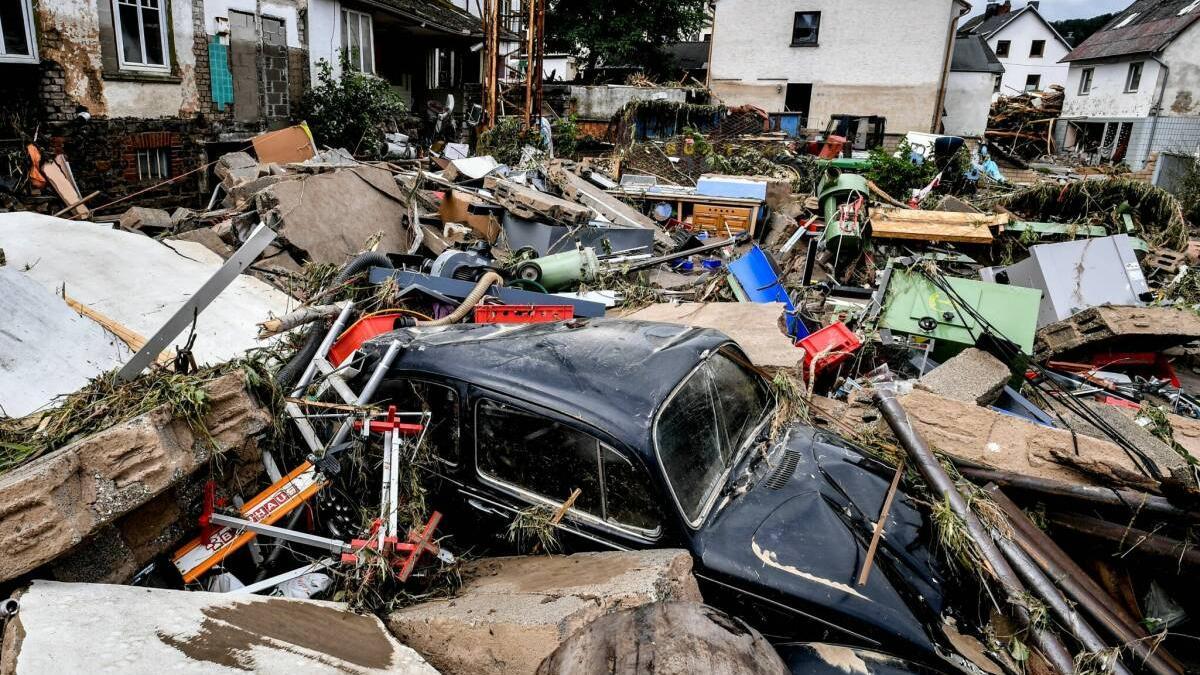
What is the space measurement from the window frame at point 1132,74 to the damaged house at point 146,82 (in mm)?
31979

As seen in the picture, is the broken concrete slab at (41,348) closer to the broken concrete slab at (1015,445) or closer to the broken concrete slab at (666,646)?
the broken concrete slab at (666,646)

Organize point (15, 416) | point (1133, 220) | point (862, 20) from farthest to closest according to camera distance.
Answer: point (862, 20)
point (1133, 220)
point (15, 416)

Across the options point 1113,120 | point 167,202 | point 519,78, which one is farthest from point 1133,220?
point 1113,120

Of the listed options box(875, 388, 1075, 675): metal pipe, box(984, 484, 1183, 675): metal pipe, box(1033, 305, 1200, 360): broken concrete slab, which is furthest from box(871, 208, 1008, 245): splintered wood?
box(984, 484, 1183, 675): metal pipe

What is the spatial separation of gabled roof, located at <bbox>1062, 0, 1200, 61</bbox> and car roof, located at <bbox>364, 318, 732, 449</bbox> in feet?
109

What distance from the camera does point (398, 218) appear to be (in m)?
8.48

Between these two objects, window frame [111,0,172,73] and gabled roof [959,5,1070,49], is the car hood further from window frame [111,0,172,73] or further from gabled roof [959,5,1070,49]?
gabled roof [959,5,1070,49]

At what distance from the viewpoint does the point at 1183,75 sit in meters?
26.7

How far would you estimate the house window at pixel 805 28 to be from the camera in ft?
81.0

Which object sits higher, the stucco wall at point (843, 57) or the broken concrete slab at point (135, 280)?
the stucco wall at point (843, 57)

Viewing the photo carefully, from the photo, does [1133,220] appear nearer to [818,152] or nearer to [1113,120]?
[818,152]

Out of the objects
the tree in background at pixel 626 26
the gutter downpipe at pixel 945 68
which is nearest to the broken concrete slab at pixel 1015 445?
the gutter downpipe at pixel 945 68

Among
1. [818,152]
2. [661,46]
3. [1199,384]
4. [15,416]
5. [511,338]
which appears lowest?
[1199,384]

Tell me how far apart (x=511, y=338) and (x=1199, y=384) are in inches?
283
